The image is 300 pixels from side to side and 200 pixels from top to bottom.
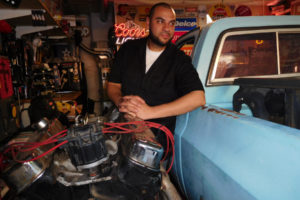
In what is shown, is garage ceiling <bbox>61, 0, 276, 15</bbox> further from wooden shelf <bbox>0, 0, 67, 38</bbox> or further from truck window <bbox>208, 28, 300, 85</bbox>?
truck window <bbox>208, 28, 300, 85</bbox>

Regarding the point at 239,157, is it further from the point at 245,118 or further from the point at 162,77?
the point at 162,77

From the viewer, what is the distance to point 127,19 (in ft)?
23.6

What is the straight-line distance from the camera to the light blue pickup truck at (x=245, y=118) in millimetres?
761

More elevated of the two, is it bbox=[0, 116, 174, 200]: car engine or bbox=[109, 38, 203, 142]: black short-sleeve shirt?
bbox=[109, 38, 203, 142]: black short-sleeve shirt

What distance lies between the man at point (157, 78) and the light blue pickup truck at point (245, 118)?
5.1 inches

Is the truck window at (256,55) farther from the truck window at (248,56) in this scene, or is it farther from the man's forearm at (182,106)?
the man's forearm at (182,106)

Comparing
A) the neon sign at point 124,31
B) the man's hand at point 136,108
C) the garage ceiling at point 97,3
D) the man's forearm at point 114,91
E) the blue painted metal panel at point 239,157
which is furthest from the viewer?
the neon sign at point 124,31

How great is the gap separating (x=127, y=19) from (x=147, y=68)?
6130 millimetres

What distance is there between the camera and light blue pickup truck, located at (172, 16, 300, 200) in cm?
76


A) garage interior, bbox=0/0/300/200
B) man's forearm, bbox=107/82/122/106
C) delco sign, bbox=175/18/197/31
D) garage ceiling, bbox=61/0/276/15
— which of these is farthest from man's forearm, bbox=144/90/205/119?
delco sign, bbox=175/18/197/31

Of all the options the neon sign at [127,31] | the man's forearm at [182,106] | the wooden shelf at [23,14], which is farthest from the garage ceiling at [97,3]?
the man's forearm at [182,106]

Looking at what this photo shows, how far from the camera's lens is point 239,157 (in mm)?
902

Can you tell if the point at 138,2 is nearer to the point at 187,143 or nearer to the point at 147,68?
the point at 147,68

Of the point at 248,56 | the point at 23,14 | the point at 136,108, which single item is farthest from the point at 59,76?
the point at 248,56
